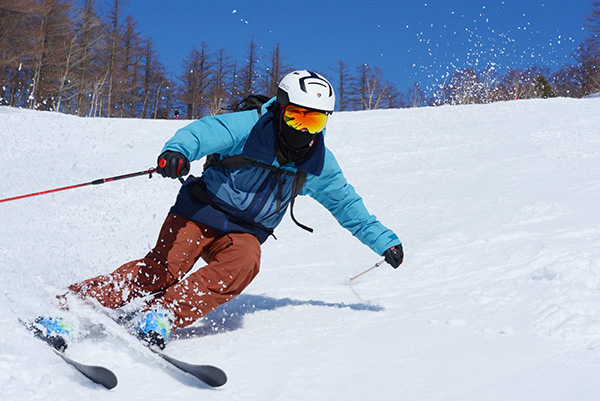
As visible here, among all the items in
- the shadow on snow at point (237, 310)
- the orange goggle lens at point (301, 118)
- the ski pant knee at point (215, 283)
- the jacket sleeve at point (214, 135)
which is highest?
the orange goggle lens at point (301, 118)

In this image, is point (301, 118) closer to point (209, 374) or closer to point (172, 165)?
point (172, 165)

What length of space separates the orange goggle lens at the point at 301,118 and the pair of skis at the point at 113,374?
4.40 feet

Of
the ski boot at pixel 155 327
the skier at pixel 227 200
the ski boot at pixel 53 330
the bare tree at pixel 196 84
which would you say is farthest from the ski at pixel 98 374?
the bare tree at pixel 196 84

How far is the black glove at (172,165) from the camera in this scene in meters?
2.54

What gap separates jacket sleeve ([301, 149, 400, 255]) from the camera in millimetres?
3215

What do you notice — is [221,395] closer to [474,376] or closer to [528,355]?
[474,376]

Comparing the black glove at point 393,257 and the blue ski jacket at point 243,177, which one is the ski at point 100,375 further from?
the black glove at point 393,257

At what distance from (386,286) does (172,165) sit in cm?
190

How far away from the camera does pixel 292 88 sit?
9.52ft

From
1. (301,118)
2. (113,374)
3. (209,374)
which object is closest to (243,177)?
(301,118)

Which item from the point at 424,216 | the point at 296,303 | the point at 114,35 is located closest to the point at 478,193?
the point at 424,216

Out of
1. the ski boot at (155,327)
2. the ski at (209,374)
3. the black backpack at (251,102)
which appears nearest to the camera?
the ski at (209,374)

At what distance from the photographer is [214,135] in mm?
2834

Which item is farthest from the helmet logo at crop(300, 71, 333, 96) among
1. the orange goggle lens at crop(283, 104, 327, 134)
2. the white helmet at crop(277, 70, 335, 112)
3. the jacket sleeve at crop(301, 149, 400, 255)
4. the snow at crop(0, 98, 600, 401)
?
the snow at crop(0, 98, 600, 401)
